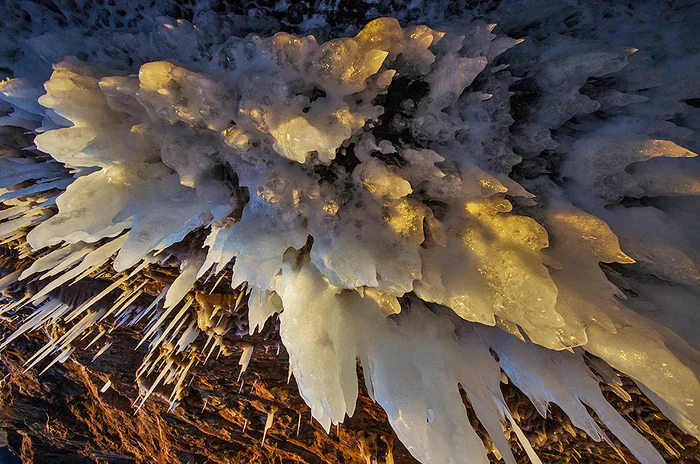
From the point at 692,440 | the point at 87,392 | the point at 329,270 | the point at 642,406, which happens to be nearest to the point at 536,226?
the point at 329,270

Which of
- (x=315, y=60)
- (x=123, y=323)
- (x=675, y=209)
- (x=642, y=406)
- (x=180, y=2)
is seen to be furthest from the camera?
(x=123, y=323)

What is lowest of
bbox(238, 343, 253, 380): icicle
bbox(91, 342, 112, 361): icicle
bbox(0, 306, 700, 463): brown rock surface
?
bbox(0, 306, 700, 463): brown rock surface

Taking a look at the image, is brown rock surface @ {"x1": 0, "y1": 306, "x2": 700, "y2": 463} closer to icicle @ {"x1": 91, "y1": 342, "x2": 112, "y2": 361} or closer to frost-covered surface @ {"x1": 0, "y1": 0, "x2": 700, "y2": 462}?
icicle @ {"x1": 91, "y1": 342, "x2": 112, "y2": 361}

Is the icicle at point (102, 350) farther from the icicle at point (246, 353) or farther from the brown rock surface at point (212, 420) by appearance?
the icicle at point (246, 353)

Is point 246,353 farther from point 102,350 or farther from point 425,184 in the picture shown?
point 425,184

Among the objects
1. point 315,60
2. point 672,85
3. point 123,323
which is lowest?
point 123,323

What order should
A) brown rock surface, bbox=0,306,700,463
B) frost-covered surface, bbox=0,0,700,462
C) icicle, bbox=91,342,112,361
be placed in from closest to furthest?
frost-covered surface, bbox=0,0,700,462, brown rock surface, bbox=0,306,700,463, icicle, bbox=91,342,112,361

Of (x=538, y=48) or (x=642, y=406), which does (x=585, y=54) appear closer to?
(x=538, y=48)

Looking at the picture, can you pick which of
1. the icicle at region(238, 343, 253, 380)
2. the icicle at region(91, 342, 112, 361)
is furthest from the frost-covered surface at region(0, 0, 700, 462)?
the icicle at region(91, 342, 112, 361)

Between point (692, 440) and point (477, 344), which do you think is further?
point (692, 440)
